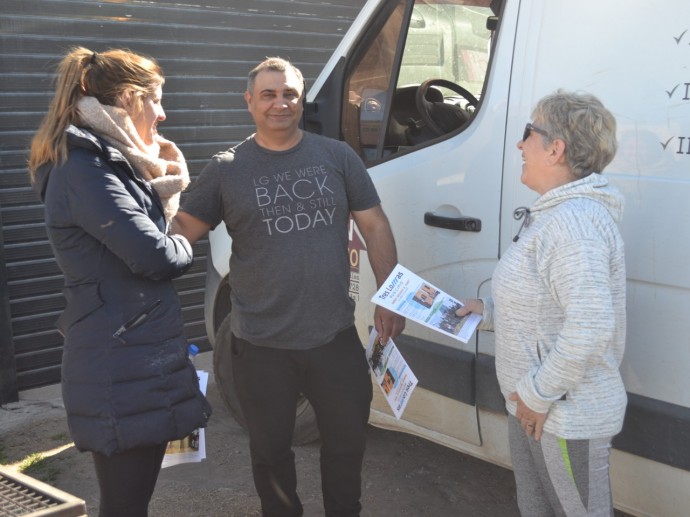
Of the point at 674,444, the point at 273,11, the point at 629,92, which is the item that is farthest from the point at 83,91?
the point at 273,11

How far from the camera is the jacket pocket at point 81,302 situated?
223 cm

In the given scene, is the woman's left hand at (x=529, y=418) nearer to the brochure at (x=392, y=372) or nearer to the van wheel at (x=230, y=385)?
the brochure at (x=392, y=372)

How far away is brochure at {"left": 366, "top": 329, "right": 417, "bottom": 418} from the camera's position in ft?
9.25

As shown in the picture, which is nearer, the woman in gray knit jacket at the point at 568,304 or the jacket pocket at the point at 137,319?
the woman in gray knit jacket at the point at 568,304

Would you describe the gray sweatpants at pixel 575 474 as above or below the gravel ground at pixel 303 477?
above

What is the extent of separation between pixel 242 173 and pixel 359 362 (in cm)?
75

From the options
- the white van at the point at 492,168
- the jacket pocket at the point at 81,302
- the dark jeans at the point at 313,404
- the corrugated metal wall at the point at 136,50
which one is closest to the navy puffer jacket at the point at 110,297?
the jacket pocket at the point at 81,302

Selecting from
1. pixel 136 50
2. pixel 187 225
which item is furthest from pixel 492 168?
pixel 136 50

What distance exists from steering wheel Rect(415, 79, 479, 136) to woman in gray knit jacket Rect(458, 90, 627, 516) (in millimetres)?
999

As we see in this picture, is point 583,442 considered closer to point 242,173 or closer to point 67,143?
point 242,173

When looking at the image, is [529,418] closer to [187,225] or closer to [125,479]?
[125,479]

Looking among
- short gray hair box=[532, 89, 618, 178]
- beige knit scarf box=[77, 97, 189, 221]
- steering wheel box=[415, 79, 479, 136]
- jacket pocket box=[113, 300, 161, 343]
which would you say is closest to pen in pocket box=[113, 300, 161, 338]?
jacket pocket box=[113, 300, 161, 343]

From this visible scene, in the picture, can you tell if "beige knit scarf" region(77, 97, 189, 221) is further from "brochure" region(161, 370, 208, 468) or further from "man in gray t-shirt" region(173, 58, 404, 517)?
"brochure" region(161, 370, 208, 468)

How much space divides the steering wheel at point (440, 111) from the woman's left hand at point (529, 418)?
51.3 inches
